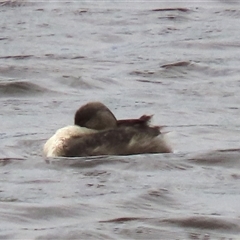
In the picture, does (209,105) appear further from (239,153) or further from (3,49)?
(3,49)

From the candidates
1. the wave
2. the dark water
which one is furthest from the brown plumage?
the wave

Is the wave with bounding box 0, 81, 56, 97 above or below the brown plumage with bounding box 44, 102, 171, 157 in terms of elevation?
below

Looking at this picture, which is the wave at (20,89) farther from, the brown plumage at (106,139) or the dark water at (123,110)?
the brown plumage at (106,139)

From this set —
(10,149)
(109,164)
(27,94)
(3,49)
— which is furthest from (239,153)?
(3,49)

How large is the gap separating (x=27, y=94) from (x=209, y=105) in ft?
5.86

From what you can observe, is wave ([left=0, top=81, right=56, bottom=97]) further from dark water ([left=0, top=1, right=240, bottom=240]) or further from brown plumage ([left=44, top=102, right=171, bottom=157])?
brown plumage ([left=44, top=102, right=171, bottom=157])

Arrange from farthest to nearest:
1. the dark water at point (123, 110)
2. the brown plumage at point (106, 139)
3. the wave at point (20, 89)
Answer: the wave at point (20, 89), the brown plumage at point (106, 139), the dark water at point (123, 110)

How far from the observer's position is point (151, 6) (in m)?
18.2

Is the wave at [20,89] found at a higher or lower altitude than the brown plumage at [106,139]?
lower

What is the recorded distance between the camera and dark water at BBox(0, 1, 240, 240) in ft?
29.5

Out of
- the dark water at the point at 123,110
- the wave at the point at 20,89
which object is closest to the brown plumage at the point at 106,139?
the dark water at the point at 123,110

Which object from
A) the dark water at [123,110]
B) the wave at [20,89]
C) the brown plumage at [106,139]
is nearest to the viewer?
the dark water at [123,110]

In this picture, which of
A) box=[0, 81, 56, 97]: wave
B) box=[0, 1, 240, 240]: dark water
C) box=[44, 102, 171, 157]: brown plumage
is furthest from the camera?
box=[0, 81, 56, 97]: wave

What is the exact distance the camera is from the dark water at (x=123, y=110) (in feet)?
29.5
